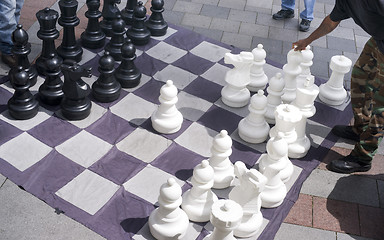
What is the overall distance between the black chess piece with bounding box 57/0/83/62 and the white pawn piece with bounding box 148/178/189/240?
1392 mm

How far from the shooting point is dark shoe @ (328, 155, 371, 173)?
2490 millimetres

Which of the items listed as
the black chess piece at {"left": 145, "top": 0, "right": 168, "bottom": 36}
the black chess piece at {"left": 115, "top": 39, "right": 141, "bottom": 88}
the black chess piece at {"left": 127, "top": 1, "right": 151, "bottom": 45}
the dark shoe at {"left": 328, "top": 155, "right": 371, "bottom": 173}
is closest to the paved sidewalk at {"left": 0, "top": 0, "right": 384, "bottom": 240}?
the dark shoe at {"left": 328, "top": 155, "right": 371, "bottom": 173}

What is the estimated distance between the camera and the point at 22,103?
8.38ft

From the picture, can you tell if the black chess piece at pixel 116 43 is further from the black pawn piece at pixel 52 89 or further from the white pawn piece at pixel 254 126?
the white pawn piece at pixel 254 126

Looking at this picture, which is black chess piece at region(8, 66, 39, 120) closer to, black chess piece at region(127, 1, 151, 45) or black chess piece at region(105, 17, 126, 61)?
black chess piece at region(105, 17, 126, 61)

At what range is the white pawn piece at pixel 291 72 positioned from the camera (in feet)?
9.01

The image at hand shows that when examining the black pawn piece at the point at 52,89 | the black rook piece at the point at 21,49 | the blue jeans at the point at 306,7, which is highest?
the black rook piece at the point at 21,49

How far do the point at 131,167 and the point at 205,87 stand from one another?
0.83 meters

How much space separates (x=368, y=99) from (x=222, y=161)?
0.92 m

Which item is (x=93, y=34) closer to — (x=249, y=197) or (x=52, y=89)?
(x=52, y=89)

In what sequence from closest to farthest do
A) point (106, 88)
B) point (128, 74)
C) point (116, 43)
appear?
point (106, 88)
point (128, 74)
point (116, 43)

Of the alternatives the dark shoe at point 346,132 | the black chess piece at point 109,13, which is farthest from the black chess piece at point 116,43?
the dark shoe at point 346,132

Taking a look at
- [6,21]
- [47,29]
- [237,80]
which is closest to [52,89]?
[47,29]

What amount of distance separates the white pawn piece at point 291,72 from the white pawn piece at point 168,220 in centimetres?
112
